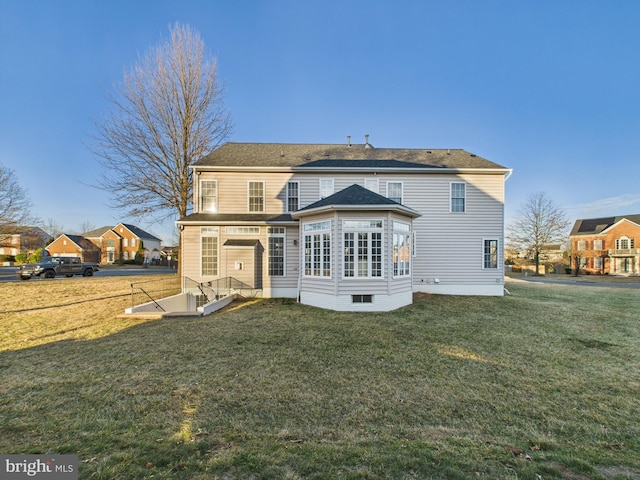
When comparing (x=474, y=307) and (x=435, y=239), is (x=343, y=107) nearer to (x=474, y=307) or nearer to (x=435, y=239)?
(x=435, y=239)

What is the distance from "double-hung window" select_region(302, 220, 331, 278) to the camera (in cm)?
1085

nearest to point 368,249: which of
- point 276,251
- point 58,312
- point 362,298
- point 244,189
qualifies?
point 362,298

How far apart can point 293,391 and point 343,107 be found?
64.9 feet

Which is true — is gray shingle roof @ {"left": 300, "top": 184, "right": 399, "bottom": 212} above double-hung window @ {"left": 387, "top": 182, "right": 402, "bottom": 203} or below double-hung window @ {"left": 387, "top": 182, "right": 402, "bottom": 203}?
below

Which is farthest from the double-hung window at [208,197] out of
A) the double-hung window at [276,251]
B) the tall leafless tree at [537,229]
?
the tall leafless tree at [537,229]

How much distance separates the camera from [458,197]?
14.2 meters

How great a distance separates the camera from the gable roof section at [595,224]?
3840cm

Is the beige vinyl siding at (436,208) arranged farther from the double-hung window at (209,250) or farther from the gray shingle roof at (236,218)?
the double-hung window at (209,250)

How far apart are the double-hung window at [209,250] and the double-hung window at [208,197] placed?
1319mm

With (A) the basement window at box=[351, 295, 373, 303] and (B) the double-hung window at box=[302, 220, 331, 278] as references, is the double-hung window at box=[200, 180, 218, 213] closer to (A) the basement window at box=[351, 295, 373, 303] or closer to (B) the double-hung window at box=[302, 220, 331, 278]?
(B) the double-hung window at box=[302, 220, 331, 278]

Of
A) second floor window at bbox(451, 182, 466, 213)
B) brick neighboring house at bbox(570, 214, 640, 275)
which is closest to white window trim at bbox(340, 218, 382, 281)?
second floor window at bbox(451, 182, 466, 213)

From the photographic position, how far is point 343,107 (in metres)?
20.0

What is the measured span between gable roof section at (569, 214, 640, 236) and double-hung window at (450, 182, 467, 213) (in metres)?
41.5

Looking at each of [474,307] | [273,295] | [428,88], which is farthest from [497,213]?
[273,295]
